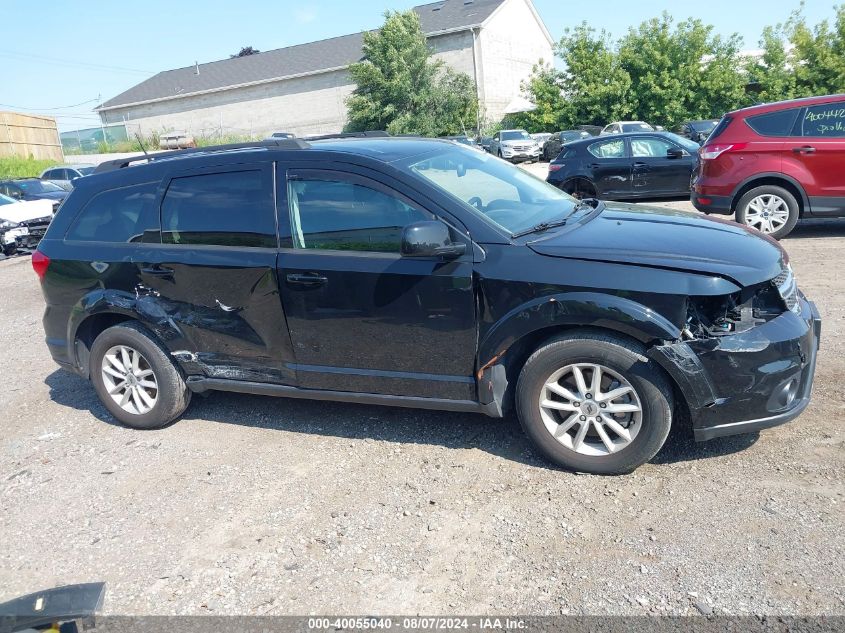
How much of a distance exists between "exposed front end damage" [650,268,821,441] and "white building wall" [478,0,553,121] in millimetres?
40440

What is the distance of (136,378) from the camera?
201 inches

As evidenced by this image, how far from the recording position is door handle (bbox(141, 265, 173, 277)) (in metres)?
4.78

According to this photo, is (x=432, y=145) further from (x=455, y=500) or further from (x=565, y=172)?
(x=565, y=172)

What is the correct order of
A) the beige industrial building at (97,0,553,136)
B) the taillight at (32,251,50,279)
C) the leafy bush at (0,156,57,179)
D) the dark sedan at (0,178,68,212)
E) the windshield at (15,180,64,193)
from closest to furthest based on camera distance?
the taillight at (32,251,50,279) → the dark sedan at (0,178,68,212) → the windshield at (15,180,64,193) → the leafy bush at (0,156,57,179) → the beige industrial building at (97,0,553,136)

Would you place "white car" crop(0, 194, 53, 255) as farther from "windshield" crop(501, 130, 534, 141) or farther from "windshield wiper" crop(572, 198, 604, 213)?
"windshield" crop(501, 130, 534, 141)

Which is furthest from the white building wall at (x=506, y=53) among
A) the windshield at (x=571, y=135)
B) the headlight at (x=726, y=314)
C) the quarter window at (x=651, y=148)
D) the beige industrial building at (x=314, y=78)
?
the headlight at (x=726, y=314)

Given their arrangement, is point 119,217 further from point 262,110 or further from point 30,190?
point 262,110

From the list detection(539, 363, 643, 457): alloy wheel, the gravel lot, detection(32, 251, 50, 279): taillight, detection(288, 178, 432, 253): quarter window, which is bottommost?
the gravel lot

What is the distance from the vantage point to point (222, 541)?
3.65 meters

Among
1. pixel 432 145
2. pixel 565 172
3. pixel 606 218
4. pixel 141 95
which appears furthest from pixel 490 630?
pixel 141 95

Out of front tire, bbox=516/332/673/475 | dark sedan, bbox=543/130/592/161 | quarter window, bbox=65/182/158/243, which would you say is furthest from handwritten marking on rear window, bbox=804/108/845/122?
dark sedan, bbox=543/130/592/161

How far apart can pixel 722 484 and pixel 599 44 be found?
38600mm

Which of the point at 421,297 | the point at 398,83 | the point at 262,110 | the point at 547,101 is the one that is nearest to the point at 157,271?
the point at 421,297

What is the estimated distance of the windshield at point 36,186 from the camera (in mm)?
20188
